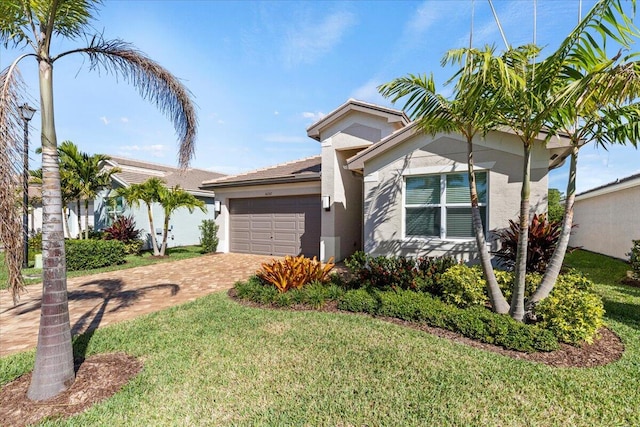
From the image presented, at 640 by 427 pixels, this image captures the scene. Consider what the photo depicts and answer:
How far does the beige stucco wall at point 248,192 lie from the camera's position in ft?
43.0

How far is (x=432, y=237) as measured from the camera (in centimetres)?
818

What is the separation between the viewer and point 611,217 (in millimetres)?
13805

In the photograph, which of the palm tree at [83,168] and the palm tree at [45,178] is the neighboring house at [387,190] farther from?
the palm tree at [45,178]

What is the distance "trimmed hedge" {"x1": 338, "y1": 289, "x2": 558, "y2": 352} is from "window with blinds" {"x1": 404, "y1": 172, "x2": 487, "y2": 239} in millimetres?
2488

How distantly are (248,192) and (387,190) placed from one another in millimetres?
8342

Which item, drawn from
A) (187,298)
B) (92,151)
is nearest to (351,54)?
(187,298)

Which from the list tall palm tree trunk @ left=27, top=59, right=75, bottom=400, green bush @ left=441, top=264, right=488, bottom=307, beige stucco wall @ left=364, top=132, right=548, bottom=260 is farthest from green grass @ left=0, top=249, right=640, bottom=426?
beige stucco wall @ left=364, top=132, right=548, bottom=260

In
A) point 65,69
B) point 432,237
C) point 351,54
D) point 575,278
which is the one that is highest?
point 351,54

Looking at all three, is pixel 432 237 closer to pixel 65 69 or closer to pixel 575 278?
pixel 575 278

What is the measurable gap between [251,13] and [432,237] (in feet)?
27.9

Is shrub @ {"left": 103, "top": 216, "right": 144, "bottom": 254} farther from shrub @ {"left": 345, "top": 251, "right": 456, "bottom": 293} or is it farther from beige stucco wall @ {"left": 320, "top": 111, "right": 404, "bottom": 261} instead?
shrub @ {"left": 345, "top": 251, "right": 456, "bottom": 293}

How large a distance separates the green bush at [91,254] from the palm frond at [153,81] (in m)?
9.50

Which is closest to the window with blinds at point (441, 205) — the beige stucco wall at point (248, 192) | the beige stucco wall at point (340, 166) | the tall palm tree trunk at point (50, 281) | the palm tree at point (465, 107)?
the palm tree at point (465, 107)

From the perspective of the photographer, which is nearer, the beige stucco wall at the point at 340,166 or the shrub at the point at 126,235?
the beige stucco wall at the point at 340,166
